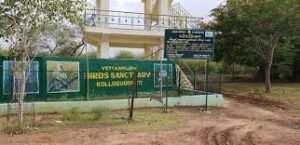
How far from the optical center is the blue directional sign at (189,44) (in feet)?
66.2

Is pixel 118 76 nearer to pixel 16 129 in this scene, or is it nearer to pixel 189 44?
pixel 189 44

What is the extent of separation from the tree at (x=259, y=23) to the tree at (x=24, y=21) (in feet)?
51.9

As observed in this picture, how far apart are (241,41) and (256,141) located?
17293 millimetres

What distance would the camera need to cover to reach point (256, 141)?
1341cm

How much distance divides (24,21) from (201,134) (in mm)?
6163

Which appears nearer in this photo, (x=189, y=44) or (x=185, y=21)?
(x=189, y=44)

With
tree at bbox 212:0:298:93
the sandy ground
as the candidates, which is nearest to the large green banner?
the sandy ground

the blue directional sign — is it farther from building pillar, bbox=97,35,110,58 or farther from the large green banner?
building pillar, bbox=97,35,110,58

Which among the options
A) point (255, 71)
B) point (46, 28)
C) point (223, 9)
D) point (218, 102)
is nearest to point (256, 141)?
point (46, 28)

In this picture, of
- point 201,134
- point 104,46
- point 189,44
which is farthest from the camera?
point 104,46

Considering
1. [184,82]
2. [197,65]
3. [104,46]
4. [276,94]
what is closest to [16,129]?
[184,82]

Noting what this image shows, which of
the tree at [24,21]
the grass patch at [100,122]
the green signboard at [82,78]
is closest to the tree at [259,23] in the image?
the green signboard at [82,78]

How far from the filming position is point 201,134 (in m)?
14.2

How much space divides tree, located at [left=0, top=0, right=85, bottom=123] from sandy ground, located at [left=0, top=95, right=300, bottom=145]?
1.88 metres
